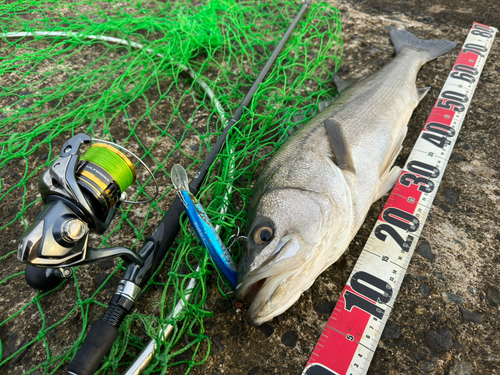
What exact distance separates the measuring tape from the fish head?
1.51ft

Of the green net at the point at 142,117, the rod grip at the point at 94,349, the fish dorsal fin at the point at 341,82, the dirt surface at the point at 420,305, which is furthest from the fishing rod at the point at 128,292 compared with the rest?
the fish dorsal fin at the point at 341,82

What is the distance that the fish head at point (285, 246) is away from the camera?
1959 mm

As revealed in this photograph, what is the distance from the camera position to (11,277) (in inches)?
101

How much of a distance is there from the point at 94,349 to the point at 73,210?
83 centimetres

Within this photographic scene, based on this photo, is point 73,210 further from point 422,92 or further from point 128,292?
point 422,92

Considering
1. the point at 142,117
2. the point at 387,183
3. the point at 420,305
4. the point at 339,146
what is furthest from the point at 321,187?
the point at 142,117

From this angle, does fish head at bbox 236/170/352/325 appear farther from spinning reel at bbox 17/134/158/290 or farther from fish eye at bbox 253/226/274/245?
spinning reel at bbox 17/134/158/290

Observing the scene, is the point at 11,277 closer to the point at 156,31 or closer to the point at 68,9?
the point at 156,31

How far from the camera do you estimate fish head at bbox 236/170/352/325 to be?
77.1 inches

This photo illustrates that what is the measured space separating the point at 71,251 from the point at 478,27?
18.2ft

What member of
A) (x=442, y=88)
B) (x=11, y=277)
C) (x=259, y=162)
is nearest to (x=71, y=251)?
(x=11, y=277)

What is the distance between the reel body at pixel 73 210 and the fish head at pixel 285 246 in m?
0.83

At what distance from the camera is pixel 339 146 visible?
2.69m

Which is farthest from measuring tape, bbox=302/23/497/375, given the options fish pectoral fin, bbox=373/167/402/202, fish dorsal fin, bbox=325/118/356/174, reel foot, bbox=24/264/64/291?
reel foot, bbox=24/264/64/291
